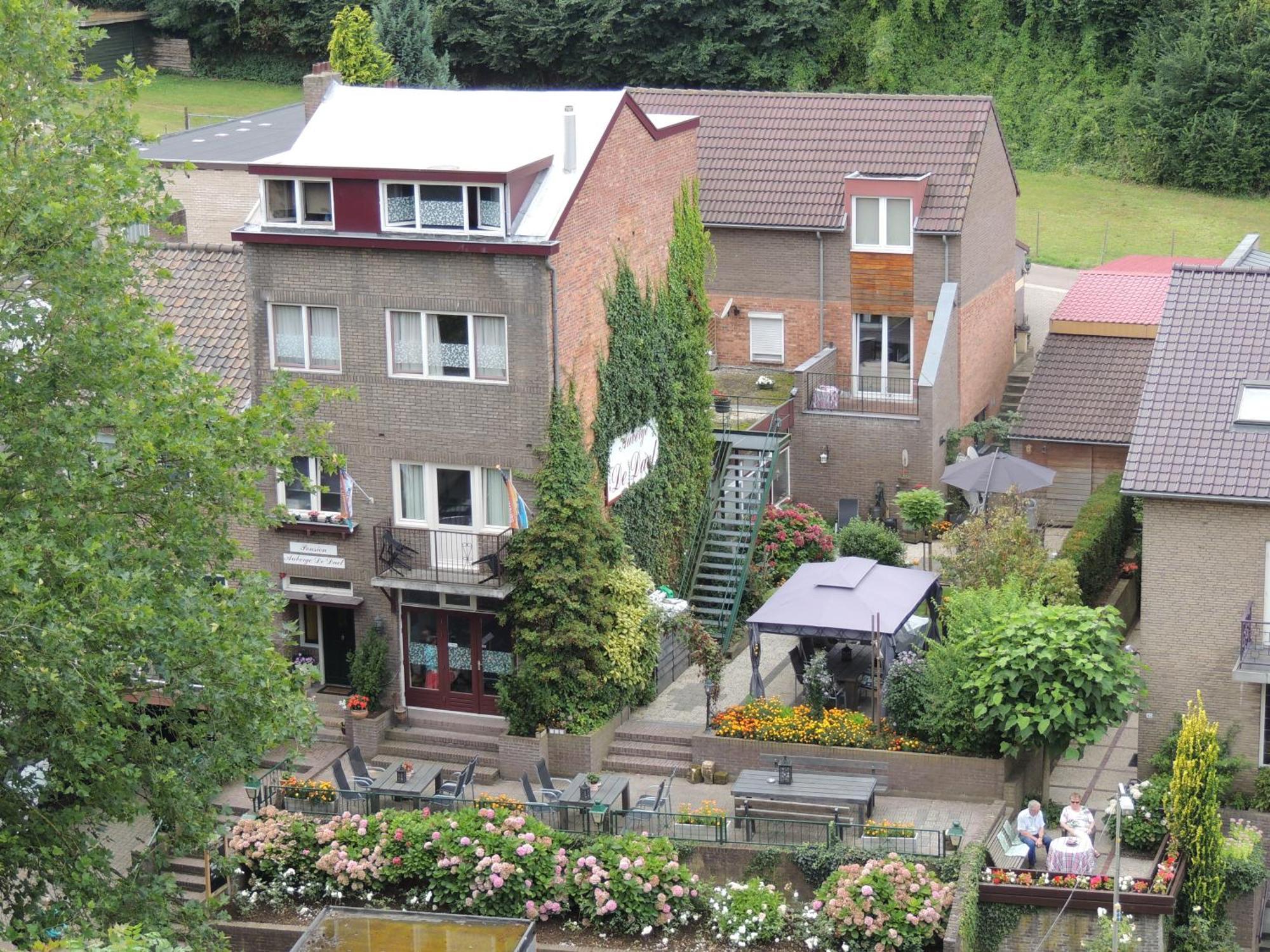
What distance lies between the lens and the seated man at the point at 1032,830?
28.7m

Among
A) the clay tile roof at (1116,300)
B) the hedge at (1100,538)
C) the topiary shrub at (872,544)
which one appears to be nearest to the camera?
the hedge at (1100,538)

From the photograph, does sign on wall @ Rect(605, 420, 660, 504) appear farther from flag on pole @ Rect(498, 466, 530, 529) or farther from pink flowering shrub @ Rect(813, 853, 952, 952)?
pink flowering shrub @ Rect(813, 853, 952, 952)

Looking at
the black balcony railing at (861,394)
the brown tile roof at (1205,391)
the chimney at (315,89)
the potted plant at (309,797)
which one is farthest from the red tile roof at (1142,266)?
the potted plant at (309,797)

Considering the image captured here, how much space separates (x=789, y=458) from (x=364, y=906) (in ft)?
56.6

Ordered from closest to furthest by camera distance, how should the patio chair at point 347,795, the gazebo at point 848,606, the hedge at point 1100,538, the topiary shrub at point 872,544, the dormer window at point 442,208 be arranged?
1. the patio chair at point 347,795
2. the gazebo at point 848,606
3. the dormer window at point 442,208
4. the hedge at point 1100,538
5. the topiary shrub at point 872,544

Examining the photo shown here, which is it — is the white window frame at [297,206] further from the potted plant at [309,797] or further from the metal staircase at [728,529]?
the metal staircase at [728,529]

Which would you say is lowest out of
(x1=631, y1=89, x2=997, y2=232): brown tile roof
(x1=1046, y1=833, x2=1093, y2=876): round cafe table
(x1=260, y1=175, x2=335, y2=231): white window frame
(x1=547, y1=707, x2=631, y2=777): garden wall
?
(x1=547, y1=707, x2=631, y2=777): garden wall

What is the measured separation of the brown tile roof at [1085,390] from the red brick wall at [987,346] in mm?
1647

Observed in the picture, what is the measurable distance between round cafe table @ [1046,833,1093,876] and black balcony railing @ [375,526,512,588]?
10.8 meters

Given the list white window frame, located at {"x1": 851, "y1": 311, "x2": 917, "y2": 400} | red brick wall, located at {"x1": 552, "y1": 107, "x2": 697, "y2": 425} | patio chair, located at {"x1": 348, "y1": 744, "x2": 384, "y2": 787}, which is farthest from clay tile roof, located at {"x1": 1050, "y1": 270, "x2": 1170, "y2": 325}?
patio chair, located at {"x1": 348, "y1": 744, "x2": 384, "y2": 787}

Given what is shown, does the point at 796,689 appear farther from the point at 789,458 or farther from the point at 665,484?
the point at 789,458

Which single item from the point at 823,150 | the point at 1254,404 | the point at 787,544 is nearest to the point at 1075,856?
the point at 1254,404

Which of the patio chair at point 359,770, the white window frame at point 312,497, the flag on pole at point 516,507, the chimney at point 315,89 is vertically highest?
the chimney at point 315,89

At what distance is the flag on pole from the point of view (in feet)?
108
